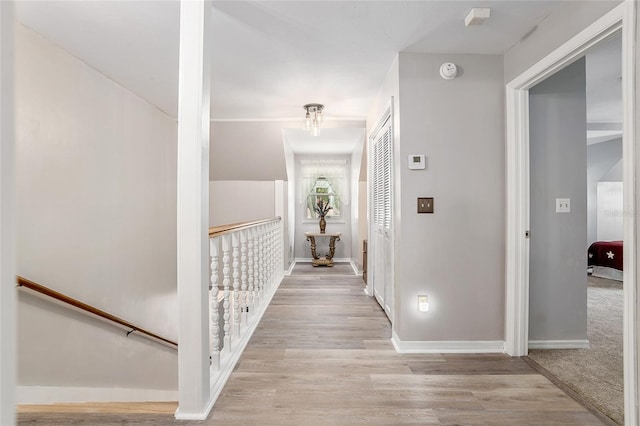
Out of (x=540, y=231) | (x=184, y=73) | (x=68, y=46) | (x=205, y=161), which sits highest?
(x=68, y=46)

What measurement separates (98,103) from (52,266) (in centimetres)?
149

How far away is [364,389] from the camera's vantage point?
2.02 metres

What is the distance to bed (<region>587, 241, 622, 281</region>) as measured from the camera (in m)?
5.11

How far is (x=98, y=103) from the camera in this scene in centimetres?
308

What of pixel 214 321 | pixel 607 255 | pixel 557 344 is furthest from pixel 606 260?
pixel 214 321

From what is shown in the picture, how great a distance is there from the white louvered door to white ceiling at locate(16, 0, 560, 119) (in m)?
0.61

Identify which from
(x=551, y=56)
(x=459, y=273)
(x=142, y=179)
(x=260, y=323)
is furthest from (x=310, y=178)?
(x=551, y=56)

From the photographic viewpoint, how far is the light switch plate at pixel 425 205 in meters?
2.57

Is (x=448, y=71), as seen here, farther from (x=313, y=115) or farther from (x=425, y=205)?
(x=313, y=115)

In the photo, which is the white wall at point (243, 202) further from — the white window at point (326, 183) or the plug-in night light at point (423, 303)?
the plug-in night light at point (423, 303)

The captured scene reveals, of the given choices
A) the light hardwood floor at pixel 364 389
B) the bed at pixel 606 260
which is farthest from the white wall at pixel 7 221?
the bed at pixel 606 260

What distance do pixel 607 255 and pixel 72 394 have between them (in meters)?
7.03

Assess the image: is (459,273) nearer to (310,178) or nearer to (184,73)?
(184,73)

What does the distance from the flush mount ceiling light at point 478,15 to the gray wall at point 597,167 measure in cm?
577
